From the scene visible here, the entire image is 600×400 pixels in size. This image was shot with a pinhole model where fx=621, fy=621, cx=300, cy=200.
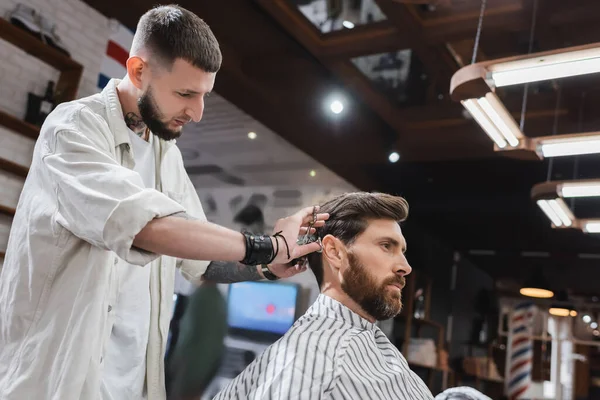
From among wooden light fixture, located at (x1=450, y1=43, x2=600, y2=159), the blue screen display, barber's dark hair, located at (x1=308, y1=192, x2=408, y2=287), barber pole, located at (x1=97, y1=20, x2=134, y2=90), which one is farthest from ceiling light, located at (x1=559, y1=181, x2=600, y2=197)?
barber pole, located at (x1=97, y1=20, x2=134, y2=90)

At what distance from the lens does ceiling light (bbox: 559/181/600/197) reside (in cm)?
407

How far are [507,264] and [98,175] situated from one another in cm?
678

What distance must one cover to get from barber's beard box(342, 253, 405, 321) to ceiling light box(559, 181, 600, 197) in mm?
2683

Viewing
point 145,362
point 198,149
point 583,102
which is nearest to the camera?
point 145,362

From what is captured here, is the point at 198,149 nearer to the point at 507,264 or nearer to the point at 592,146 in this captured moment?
the point at 592,146

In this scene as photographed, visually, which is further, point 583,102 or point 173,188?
point 583,102

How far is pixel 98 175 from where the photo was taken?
1.22 m

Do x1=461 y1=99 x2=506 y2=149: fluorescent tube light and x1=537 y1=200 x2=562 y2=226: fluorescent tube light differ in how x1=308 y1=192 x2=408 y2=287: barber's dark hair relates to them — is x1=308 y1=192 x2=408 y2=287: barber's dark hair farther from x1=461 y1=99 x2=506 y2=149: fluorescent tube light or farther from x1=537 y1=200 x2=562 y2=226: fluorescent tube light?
x1=537 y1=200 x2=562 y2=226: fluorescent tube light

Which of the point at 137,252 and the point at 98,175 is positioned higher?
the point at 98,175

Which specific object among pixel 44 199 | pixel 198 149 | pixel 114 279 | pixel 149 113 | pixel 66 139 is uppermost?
pixel 198 149

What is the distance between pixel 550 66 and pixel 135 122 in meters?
2.03

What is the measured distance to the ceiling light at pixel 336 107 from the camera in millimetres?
5375

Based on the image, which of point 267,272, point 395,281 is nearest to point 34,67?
point 267,272

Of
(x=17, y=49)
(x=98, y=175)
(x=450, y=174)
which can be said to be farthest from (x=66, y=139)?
(x=450, y=174)
